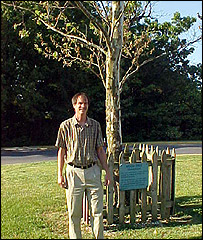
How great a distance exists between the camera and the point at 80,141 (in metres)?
5.02

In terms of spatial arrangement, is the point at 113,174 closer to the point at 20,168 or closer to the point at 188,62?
the point at 20,168

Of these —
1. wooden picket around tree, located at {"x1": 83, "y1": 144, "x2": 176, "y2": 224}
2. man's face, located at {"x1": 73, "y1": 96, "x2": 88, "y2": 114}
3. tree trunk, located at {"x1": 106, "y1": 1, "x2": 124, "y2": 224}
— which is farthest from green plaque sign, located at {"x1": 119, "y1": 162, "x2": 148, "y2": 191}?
man's face, located at {"x1": 73, "y1": 96, "x2": 88, "y2": 114}

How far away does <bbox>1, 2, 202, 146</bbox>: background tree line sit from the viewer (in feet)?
82.9

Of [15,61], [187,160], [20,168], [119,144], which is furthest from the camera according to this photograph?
[15,61]

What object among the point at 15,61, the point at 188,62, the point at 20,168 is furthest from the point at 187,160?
the point at 188,62

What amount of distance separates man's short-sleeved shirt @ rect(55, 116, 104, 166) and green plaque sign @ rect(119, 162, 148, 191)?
1.39m

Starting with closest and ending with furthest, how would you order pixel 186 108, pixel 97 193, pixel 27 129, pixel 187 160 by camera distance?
pixel 97 193, pixel 187 160, pixel 27 129, pixel 186 108

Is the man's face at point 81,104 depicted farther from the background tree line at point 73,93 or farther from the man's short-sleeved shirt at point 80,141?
the background tree line at point 73,93

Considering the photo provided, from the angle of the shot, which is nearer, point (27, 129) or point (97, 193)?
point (97, 193)

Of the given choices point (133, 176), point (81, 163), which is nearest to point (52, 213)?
point (133, 176)

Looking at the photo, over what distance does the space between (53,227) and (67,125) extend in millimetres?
2042

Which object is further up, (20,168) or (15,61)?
(15,61)

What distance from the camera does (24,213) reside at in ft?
23.5

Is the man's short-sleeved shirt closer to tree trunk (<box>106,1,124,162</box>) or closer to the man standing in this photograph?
the man standing
